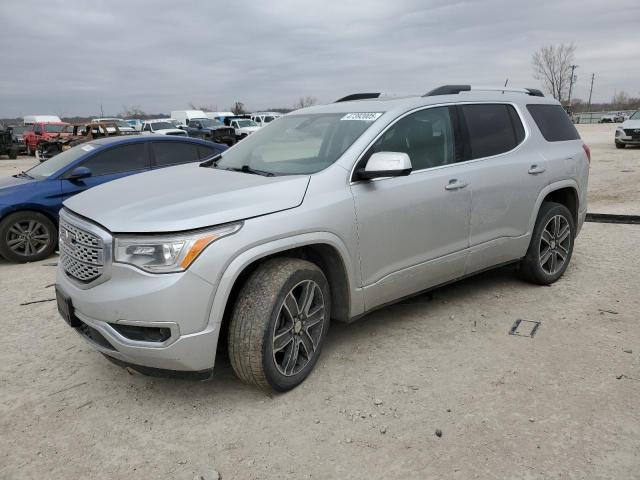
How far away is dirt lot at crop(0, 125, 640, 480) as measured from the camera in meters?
2.55

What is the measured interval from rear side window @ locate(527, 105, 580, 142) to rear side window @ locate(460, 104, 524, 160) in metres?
0.29

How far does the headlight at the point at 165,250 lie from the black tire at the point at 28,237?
451 centimetres

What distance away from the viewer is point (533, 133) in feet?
15.3

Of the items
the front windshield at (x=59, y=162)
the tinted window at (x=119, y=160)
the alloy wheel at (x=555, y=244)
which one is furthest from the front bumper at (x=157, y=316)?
the front windshield at (x=59, y=162)

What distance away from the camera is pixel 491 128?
4.35 metres

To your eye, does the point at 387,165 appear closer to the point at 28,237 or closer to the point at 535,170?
the point at 535,170

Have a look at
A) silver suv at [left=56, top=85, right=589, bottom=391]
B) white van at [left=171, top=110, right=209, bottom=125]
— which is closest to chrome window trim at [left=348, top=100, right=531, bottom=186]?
silver suv at [left=56, top=85, right=589, bottom=391]

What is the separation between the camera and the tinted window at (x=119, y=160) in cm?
692

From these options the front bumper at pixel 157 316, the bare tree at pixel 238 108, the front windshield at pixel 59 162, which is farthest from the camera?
the bare tree at pixel 238 108

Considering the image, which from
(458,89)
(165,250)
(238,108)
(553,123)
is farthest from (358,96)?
(238,108)

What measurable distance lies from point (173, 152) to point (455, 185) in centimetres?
495

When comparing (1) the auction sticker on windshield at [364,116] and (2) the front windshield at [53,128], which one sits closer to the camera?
(1) the auction sticker on windshield at [364,116]

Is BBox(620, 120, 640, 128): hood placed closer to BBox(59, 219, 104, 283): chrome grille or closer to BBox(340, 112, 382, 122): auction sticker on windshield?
BBox(340, 112, 382, 122): auction sticker on windshield

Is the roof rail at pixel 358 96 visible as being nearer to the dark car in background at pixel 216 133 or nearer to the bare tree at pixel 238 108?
the dark car in background at pixel 216 133
